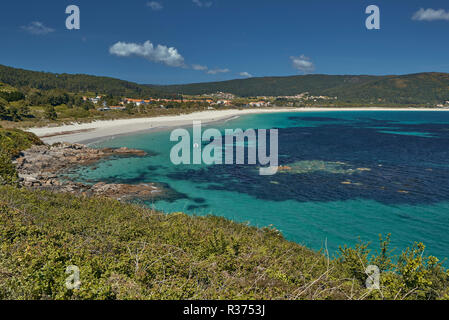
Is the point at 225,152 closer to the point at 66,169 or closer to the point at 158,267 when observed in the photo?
the point at 66,169

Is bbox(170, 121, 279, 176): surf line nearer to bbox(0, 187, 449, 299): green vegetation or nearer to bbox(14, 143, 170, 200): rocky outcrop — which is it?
bbox(14, 143, 170, 200): rocky outcrop

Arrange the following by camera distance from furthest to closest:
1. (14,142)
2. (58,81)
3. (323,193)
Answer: (58,81)
(14,142)
(323,193)

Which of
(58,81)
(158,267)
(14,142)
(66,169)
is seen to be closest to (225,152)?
(66,169)

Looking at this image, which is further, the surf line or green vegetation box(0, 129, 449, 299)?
the surf line

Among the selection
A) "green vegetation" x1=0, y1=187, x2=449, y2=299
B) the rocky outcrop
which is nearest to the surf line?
the rocky outcrop
